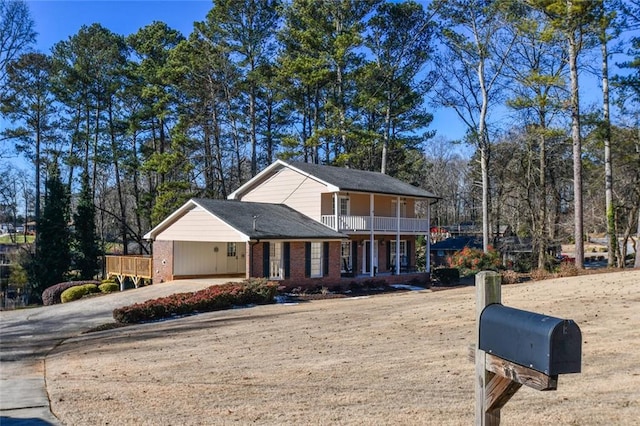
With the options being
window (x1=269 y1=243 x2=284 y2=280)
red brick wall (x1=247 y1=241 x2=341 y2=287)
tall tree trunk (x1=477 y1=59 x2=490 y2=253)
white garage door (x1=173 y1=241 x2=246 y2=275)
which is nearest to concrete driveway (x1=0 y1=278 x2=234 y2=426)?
white garage door (x1=173 y1=241 x2=246 y2=275)

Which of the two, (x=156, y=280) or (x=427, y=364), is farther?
(x=156, y=280)

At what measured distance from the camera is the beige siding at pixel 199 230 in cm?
2425

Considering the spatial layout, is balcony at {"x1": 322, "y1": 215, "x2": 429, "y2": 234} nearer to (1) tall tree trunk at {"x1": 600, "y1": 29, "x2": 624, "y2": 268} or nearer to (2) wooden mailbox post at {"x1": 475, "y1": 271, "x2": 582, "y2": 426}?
(1) tall tree trunk at {"x1": 600, "y1": 29, "x2": 624, "y2": 268}

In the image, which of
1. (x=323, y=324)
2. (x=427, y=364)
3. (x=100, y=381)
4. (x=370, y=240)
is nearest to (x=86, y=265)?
(x=370, y=240)

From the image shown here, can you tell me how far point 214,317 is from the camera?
16203 millimetres

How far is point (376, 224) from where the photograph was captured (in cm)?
2991

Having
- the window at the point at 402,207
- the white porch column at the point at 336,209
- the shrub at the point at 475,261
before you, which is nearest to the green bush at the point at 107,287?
the white porch column at the point at 336,209

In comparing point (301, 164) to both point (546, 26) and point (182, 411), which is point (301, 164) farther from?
point (182, 411)

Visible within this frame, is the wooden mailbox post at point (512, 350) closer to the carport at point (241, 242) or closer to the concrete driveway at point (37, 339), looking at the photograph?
the concrete driveway at point (37, 339)

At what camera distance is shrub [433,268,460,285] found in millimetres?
29922

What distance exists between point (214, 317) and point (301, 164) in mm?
15486

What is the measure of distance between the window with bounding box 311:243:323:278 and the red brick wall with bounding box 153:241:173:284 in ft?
23.4

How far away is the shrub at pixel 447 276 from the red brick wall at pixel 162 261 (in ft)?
47.3

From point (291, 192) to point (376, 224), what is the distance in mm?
5054
